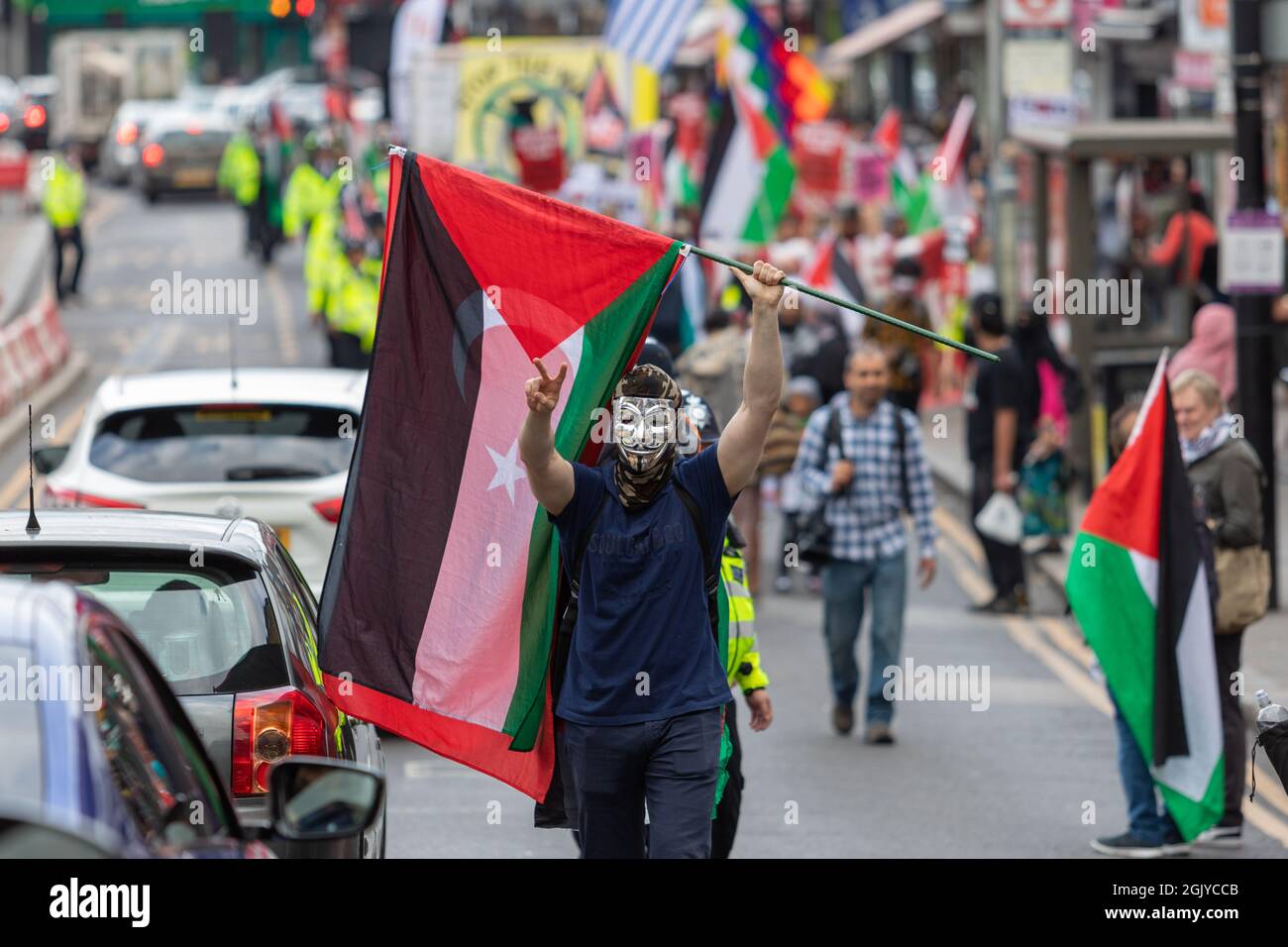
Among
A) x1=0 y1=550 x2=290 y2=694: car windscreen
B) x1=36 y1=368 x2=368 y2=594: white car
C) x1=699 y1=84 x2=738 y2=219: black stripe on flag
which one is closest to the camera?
x1=0 y1=550 x2=290 y2=694: car windscreen

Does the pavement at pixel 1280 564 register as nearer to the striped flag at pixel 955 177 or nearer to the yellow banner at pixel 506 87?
the striped flag at pixel 955 177

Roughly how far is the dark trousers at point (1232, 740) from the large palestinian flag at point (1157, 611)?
0.53ft

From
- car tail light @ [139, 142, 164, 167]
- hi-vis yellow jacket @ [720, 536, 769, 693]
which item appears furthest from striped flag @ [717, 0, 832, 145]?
car tail light @ [139, 142, 164, 167]

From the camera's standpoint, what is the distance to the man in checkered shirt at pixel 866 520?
10977 mm

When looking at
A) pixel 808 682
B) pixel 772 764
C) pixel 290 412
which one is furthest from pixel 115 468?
pixel 808 682

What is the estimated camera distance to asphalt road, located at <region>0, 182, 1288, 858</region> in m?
8.95

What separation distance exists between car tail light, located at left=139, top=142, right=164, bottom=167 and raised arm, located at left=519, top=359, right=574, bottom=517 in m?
40.8

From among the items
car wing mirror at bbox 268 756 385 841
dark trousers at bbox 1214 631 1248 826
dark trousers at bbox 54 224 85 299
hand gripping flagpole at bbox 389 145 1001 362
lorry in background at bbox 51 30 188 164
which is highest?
lorry in background at bbox 51 30 188 164

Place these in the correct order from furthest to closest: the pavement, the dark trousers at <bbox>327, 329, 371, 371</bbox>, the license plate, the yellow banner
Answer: the license plate → the yellow banner → the dark trousers at <bbox>327, 329, 371, 371</bbox> → the pavement

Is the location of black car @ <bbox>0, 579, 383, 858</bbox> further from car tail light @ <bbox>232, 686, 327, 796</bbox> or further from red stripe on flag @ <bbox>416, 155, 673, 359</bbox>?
red stripe on flag @ <bbox>416, 155, 673, 359</bbox>

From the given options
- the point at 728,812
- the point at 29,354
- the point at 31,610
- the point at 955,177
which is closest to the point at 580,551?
the point at 728,812

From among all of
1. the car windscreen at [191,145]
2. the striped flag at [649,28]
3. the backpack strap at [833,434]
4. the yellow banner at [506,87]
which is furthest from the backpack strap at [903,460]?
the car windscreen at [191,145]

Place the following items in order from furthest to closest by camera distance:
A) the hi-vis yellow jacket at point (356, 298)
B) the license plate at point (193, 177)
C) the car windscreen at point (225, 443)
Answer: the license plate at point (193, 177)
the hi-vis yellow jacket at point (356, 298)
the car windscreen at point (225, 443)
